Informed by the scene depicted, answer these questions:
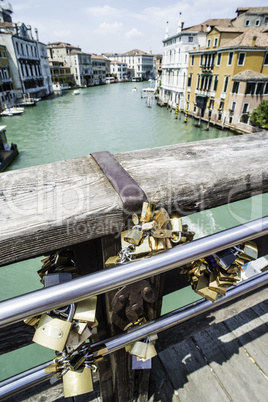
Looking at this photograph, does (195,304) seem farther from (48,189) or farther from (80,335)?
(48,189)

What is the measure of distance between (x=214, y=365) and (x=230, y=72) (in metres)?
24.9

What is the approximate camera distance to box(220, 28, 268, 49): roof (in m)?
20.5

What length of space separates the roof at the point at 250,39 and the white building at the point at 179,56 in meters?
7.92

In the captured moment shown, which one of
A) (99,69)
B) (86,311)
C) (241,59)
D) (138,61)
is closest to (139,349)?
(86,311)

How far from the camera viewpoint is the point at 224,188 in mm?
833

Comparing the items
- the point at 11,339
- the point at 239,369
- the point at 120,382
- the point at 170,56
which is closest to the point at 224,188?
the point at 11,339

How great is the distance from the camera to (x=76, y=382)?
0.80 meters

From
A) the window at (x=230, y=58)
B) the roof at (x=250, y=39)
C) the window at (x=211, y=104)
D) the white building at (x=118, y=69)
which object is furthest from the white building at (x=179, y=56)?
the white building at (x=118, y=69)

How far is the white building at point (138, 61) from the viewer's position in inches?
3529

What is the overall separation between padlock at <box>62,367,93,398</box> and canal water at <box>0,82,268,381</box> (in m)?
7.13

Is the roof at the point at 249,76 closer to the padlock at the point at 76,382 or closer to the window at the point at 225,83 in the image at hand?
the window at the point at 225,83

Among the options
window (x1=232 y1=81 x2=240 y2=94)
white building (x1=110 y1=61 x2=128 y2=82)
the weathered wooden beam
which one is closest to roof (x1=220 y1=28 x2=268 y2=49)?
window (x1=232 y1=81 x2=240 y2=94)

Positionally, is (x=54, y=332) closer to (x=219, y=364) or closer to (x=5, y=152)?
(x=219, y=364)

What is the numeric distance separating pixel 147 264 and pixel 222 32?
92.4 ft
